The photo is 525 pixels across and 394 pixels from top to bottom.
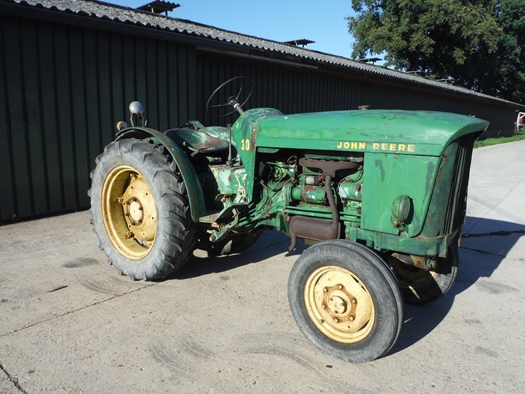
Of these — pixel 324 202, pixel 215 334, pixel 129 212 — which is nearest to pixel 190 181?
pixel 129 212

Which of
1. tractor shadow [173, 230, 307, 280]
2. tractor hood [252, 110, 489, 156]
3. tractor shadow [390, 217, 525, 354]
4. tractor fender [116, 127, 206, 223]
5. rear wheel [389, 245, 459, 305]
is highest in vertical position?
tractor hood [252, 110, 489, 156]

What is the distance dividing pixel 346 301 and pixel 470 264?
8.41 feet

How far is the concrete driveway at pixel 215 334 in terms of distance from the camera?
97.6 inches

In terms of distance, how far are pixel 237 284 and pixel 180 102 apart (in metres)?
4.62

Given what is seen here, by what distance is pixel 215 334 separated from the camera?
2.99 meters

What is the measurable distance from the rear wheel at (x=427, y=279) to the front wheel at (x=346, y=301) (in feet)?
2.53

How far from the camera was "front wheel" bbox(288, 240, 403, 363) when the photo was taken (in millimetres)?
2529

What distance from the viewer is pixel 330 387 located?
96.0 inches

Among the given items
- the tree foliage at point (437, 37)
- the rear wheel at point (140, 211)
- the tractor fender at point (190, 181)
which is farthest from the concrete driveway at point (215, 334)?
the tree foliage at point (437, 37)

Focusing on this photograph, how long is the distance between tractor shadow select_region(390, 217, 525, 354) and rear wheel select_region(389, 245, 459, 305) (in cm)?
11

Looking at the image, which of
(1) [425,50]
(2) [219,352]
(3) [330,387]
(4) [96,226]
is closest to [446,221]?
(3) [330,387]

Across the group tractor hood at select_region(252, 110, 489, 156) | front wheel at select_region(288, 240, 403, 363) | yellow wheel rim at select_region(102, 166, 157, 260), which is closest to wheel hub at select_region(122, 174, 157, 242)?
yellow wheel rim at select_region(102, 166, 157, 260)

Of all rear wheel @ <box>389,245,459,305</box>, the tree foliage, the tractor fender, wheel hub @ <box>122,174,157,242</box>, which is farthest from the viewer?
the tree foliage

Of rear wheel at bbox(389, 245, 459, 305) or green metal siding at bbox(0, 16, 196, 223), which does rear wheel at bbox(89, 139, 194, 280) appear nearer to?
rear wheel at bbox(389, 245, 459, 305)
